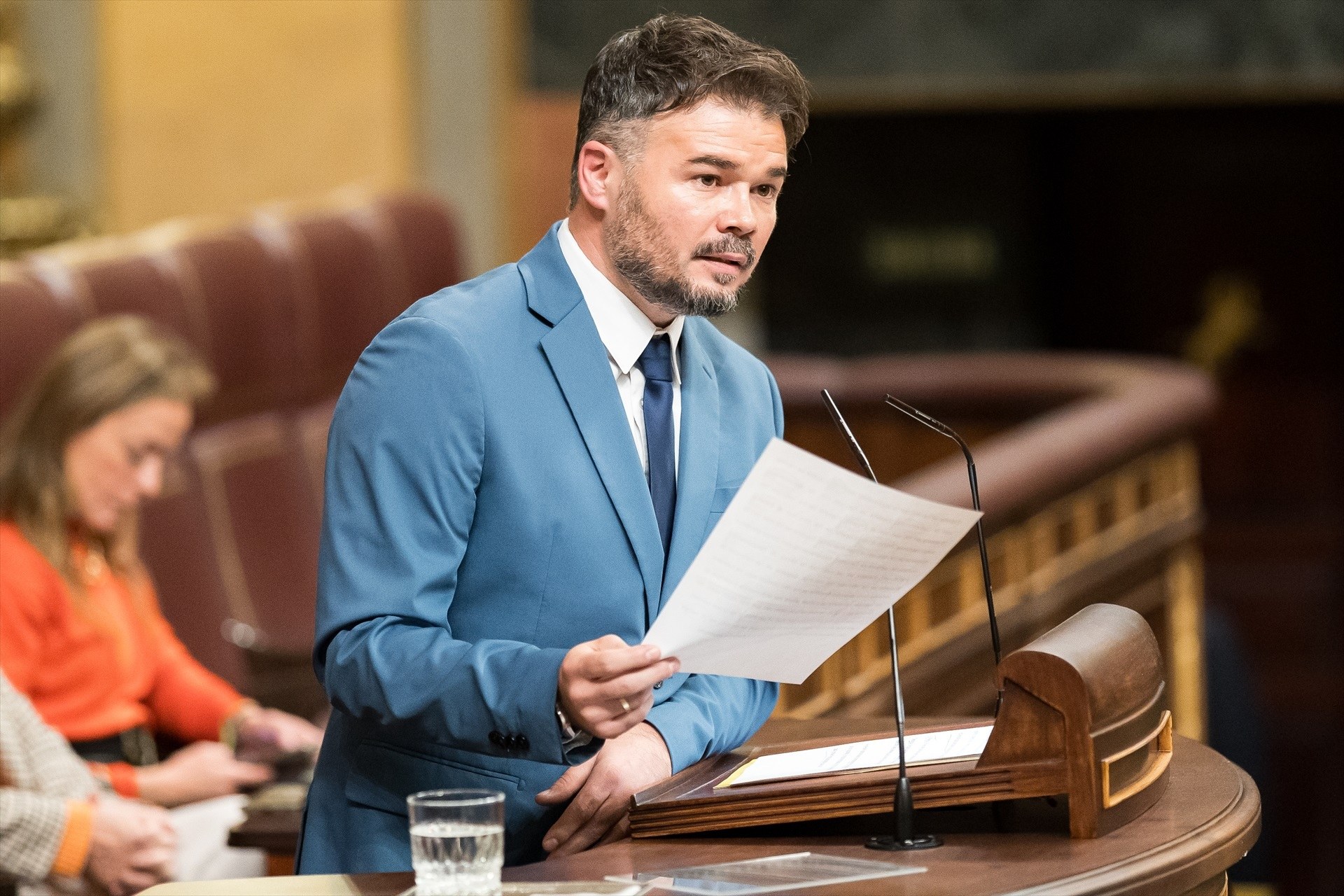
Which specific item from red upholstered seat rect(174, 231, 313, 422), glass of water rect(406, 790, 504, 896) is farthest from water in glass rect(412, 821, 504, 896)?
red upholstered seat rect(174, 231, 313, 422)

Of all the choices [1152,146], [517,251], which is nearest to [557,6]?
[517,251]

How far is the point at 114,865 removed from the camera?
2582 mm

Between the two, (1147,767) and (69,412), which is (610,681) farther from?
(69,412)

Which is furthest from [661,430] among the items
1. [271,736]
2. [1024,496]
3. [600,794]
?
[1024,496]

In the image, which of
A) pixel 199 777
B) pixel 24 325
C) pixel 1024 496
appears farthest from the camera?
pixel 1024 496

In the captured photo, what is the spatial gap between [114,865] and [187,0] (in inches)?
180

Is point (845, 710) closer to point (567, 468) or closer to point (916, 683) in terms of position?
point (916, 683)

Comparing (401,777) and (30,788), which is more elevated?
(401,777)

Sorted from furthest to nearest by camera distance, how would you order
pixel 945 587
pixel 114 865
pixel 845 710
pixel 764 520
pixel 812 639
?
1. pixel 945 587
2. pixel 845 710
3. pixel 114 865
4. pixel 812 639
5. pixel 764 520

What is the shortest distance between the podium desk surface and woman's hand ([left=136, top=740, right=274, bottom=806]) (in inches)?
65.3

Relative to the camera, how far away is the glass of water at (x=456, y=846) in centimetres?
→ 143

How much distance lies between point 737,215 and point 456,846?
64 cm

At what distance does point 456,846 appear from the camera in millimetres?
1426

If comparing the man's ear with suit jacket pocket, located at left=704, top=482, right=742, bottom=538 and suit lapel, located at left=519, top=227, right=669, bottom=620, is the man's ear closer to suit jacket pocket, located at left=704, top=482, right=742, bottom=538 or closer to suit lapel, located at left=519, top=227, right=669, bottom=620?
suit lapel, located at left=519, top=227, right=669, bottom=620
